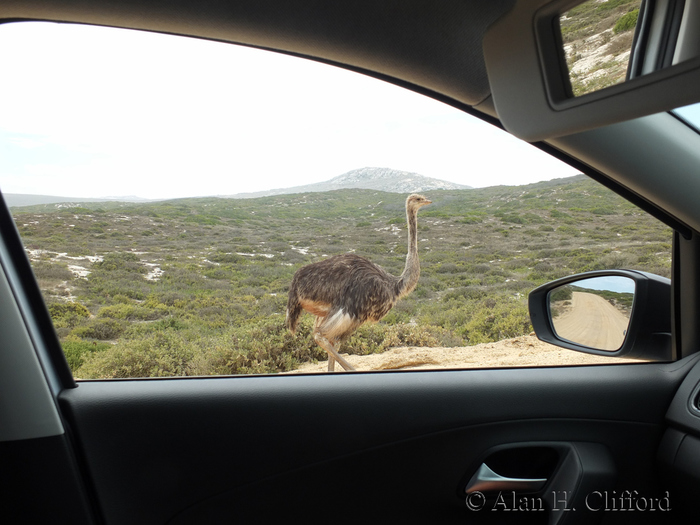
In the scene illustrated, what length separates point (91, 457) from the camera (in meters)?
1.50

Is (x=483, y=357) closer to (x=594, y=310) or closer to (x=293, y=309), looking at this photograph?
(x=594, y=310)

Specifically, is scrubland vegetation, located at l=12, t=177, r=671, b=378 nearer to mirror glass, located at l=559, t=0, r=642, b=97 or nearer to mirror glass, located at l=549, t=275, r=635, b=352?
mirror glass, located at l=549, t=275, r=635, b=352

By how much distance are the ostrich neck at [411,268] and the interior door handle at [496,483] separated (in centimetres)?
219

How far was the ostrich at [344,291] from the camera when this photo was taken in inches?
138

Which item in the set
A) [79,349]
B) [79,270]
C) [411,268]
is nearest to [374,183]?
[411,268]

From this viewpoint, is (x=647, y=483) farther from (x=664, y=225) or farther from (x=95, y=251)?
(x=95, y=251)

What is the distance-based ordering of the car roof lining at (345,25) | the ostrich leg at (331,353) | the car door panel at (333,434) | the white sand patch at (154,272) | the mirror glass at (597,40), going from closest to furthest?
the mirror glass at (597,40) < the car roof lining at (345,25) < the car door panel at (333,434) < the ostrich leg at (331,353) < the white sand patch at (154,272)

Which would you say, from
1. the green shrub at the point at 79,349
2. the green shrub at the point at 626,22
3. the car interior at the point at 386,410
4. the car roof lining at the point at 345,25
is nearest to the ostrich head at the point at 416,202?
the car interior at the point at 386,410

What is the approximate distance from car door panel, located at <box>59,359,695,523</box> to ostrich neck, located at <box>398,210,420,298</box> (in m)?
2.12

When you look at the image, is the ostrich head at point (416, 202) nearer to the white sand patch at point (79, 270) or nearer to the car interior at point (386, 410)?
the car interior at point (386, 410)

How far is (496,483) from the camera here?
5.36 feet

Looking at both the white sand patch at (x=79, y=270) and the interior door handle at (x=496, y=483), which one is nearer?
the interior door handle at (x=496, y=483)

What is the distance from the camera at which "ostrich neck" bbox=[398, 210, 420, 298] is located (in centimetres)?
381

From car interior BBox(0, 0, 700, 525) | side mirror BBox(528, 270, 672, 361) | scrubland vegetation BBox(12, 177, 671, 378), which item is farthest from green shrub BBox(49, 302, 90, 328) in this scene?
side mirror BBox(528, 270, 672, 361)
